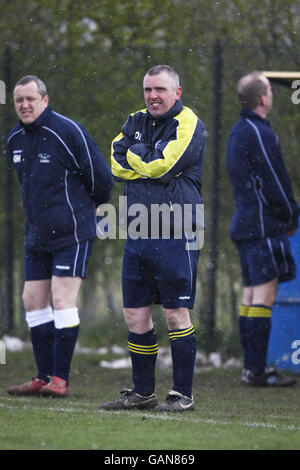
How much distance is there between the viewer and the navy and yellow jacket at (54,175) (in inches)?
227

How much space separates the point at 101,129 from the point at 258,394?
2.81 m

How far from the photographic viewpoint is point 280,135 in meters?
7.48

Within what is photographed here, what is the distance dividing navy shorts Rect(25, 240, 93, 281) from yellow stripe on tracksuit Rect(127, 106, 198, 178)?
1090 millimetres

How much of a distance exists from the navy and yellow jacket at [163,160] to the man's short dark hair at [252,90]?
159 cm

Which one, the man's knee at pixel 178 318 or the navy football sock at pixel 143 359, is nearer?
the man's knee at pixel 178 318

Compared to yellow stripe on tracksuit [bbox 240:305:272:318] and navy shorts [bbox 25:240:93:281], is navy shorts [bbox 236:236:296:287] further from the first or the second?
navy shorts [bbox 25:240:93:281]

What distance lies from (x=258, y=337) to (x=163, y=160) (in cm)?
212

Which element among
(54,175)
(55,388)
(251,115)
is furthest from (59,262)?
(251,115)

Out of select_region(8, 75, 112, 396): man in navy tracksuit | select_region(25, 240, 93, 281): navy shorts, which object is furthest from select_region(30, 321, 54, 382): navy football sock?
select_region(25, 240, 93, 281): navy shorts

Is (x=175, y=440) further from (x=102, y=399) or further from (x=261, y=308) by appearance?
(x=261, y=308)

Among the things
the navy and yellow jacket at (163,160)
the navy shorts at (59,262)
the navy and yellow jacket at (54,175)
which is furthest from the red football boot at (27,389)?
the navy and yellow jacket at (163,160)

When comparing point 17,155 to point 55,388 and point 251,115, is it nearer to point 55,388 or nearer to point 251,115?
point 55,388

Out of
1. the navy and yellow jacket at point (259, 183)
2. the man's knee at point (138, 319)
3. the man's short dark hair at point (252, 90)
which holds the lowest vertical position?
the man's knee at point (138, 319)

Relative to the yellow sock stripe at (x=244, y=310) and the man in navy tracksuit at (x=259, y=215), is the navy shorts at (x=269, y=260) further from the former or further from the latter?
the yellow sock stripe at (x=244, y=310)
